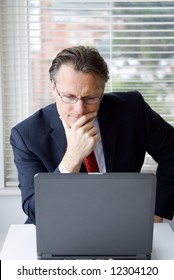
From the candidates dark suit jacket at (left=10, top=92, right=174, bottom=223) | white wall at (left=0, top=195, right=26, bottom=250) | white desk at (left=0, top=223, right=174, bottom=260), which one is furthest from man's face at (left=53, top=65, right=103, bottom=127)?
white wall at (left=0, top=195, right=26, bottom=250)

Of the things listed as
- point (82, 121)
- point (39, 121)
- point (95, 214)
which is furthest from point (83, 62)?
point (95, 214)

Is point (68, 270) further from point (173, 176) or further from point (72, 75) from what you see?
point (173, 176)

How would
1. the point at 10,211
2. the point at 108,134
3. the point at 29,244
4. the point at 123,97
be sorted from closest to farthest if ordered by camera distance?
the point at 29,244 < the point at 108,134 < the point at 123,97 < the point at 10,211

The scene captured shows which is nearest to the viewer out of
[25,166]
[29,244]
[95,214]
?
[95,214]

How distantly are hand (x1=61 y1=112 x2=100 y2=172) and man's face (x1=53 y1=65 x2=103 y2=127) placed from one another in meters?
0.03

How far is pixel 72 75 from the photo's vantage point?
5.25 ft

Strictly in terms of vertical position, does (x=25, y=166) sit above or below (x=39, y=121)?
below

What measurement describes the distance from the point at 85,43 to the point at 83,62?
0.82m

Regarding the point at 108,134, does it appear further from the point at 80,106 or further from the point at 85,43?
the point at 85,43

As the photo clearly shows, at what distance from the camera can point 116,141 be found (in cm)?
190

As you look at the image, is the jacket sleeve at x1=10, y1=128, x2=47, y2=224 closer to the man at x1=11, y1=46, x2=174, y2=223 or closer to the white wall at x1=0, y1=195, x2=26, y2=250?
the man at x1=11, y1=46, x2=174, y2=223

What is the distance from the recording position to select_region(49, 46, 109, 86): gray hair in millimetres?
1608

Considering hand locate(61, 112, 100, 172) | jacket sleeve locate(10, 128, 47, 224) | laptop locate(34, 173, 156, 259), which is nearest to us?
laptop locate(34, 173, 156, 259)

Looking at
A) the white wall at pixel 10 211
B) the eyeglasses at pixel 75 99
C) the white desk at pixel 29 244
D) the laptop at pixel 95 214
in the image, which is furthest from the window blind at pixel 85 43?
the laptop at pixel 95 214
